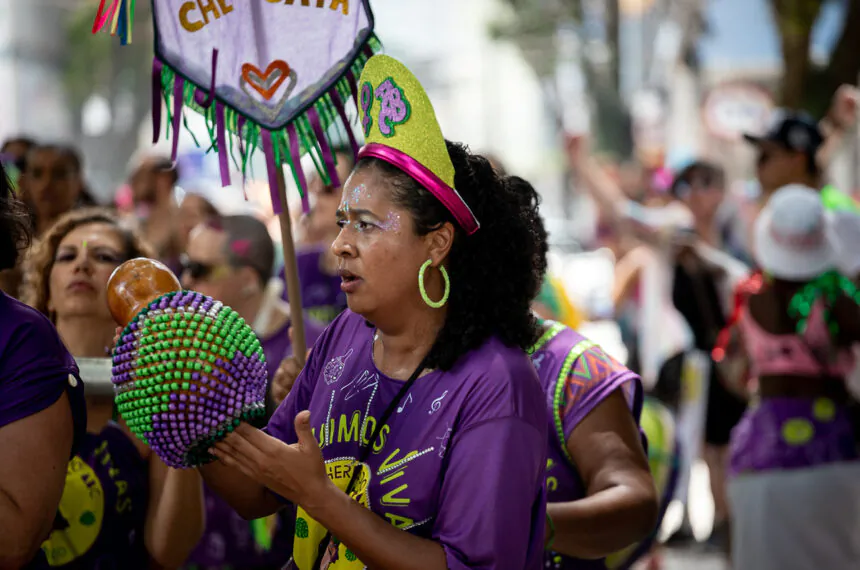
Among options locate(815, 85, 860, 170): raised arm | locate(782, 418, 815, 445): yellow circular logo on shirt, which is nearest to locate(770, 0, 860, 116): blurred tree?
locate(815, 85, 860, 170): raised arm

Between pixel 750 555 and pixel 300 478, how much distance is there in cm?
397

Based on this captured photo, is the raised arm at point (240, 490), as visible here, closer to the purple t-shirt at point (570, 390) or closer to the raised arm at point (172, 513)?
the raised arm at point (172, 513)

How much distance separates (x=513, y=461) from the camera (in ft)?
8.21

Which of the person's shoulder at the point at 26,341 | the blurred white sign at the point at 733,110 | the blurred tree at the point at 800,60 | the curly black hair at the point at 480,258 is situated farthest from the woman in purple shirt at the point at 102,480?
the blurred white sign at the point at 733,110

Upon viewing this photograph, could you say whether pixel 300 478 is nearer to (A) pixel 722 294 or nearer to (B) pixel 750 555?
(B) pixel 750 555

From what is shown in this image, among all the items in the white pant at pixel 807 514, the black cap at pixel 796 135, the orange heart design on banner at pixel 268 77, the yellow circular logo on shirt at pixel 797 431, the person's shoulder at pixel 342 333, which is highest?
the orange heart design on banner at pixel 268 77

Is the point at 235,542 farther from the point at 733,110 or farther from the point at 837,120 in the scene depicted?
the point at 733,110

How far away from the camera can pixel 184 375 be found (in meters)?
2.33

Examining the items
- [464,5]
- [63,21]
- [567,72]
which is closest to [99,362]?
[63,21]

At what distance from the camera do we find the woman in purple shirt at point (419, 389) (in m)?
2.47

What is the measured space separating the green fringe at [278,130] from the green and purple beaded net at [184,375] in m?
1.01

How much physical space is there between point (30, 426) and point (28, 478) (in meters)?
0.11

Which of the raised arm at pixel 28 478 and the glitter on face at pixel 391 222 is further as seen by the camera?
the glitter on face at pixel 391 222

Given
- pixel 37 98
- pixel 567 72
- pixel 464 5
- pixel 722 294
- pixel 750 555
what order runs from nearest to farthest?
pixel 750 555 → pixel 722 294 → pixel 37 98 → pixel 567 72 → pixel 464 5
